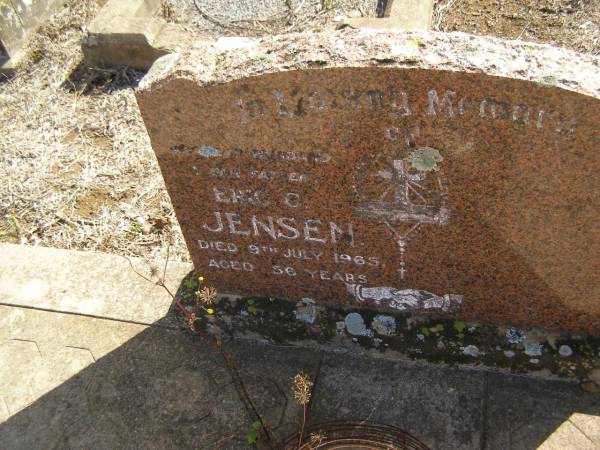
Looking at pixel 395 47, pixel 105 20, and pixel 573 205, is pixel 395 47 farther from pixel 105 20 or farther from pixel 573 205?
pixel 105 20

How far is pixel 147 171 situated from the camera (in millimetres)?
4156

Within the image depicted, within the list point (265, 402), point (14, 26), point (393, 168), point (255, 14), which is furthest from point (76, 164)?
point (393, 168)

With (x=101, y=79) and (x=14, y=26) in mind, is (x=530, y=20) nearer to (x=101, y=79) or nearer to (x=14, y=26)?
(x=101, y=79)

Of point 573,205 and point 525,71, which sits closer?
point 525,71

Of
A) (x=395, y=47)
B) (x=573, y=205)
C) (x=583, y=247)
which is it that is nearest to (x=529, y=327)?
(x=583, y=247)

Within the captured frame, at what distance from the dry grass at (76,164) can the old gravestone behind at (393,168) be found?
102 centimetres

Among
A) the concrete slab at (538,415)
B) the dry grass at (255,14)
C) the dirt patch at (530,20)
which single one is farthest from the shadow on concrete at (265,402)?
the dry grass at (255,14)

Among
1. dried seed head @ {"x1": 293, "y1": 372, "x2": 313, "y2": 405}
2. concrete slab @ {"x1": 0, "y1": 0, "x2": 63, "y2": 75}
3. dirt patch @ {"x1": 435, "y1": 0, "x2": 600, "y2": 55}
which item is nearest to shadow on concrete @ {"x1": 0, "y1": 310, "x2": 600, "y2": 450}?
dried seed head @ {"x1": 293, "y1": 372, "x2": 313, "y2": 405}

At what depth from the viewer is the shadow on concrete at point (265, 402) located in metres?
2.65

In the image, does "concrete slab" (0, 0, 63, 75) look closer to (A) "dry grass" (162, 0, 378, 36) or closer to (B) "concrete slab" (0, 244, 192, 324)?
(A) "dry grass" (162, 0, 378, 36)

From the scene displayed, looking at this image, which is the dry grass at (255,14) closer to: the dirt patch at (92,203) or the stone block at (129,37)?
the stone block at (129,37)

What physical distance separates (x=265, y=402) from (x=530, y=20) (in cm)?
358

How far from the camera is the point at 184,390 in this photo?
2895 millimetres

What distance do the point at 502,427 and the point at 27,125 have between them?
3.79 m
